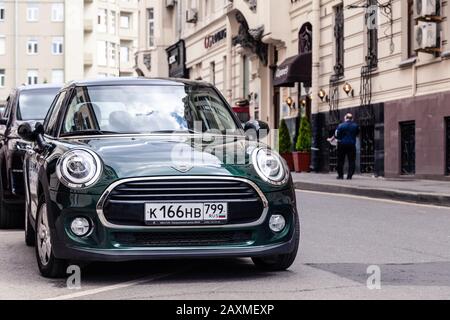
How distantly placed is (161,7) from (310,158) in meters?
25.8

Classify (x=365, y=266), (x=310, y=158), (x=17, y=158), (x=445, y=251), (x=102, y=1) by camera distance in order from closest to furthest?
(x=365, y=266), (x=445, y=251), (x=17, y=158), (x=310, y=158), (x=102, y=1)

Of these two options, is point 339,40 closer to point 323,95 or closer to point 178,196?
point 323,95

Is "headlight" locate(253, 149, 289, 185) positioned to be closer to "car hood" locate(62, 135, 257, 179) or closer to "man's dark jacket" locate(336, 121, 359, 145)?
"car hood" locate(62, 135, 257, 179)

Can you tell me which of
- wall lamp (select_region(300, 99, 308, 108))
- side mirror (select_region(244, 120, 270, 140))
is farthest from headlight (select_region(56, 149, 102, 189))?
wall lamp (select_region(300, 99, 308, 108))

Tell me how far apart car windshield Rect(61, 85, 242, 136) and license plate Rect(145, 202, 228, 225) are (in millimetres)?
1226

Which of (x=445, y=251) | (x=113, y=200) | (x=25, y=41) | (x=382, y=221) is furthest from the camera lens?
(x=25, y=41)

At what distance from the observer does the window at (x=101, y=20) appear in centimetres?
9631

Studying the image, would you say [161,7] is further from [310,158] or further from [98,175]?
[98,175]

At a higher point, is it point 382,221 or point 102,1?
point 102,1

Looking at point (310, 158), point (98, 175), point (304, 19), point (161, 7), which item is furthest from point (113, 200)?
point (161, 7)

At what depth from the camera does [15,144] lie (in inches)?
441

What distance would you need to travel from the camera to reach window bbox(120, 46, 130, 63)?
102 meters

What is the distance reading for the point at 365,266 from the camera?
8.02m
